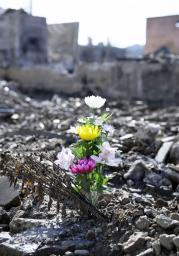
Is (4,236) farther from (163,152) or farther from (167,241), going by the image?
(163,152)

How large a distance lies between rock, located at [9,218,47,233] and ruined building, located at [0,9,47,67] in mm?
26787

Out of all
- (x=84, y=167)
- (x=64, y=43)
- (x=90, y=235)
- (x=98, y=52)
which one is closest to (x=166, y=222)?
(x=90, y=235)

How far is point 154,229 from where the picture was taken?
9.09 ft

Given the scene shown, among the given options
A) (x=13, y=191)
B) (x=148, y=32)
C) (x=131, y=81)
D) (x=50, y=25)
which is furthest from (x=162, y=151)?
(x=50, y=25)

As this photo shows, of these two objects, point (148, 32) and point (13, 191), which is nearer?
point (13, 191)

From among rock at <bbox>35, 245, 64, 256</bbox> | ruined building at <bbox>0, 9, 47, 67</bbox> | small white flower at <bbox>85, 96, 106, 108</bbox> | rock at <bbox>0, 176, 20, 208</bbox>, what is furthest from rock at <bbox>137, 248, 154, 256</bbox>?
ruined building at <bbox>0, 9, 47, 67</bbox>

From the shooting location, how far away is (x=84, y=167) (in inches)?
117

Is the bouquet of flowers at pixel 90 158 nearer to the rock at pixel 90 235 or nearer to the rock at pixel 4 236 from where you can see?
the rock at pixel 90 235

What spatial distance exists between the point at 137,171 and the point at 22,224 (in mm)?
1726

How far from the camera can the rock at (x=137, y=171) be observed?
4500 millimetres

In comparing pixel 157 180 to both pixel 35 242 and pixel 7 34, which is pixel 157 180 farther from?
pixel 7 34

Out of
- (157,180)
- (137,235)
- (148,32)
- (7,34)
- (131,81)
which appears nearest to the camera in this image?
(137,235)

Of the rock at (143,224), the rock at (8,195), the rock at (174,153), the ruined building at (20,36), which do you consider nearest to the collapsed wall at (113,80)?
the ruined building at (20,36)

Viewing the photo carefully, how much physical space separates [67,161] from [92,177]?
0.20 m
